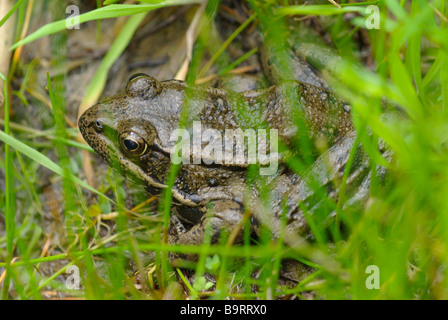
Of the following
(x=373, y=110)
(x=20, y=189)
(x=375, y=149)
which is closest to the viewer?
(x=373, y=110)

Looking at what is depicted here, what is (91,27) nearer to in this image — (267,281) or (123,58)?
(123,58)

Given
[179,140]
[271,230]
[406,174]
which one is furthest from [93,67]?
[406,174]

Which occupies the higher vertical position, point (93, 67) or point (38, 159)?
point (93, 67)

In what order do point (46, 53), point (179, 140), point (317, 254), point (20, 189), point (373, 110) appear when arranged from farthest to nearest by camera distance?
point (46, 53) < point (20, 189) < point (179, 140) < point (317, 254) < point (373, 110)

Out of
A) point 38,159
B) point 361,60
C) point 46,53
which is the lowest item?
point 38,159

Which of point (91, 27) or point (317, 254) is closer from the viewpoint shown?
point (317, 254)

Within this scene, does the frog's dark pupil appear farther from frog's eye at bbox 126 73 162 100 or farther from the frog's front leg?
the frog's front leg

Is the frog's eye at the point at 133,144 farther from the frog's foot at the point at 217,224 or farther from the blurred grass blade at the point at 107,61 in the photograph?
the blurred grass blade at the point at 107,61
